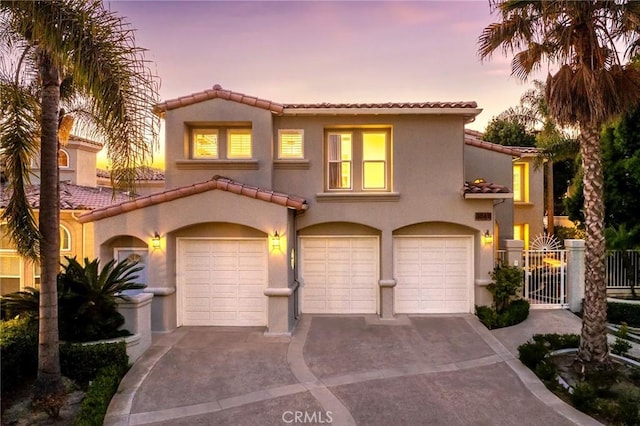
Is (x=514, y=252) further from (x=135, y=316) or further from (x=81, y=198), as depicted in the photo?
(x=81, y=198)

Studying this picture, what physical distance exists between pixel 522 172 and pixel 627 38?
11866 millimetres

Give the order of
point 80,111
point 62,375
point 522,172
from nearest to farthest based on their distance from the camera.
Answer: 1. point 62,375
2. point 80,111
3. point 522,172

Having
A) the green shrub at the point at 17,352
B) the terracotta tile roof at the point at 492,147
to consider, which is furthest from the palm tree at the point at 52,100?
the terracotta tile roof at the point at 492,147

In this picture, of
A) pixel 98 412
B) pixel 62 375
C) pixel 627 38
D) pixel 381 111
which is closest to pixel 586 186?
pixel 627 38

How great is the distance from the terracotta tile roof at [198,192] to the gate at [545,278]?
8.02 m

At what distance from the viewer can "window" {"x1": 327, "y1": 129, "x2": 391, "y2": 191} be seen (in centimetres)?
1232

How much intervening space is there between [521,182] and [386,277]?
12.0 meters

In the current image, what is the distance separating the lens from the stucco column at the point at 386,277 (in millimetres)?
11641

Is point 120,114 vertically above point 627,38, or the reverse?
point 627,38

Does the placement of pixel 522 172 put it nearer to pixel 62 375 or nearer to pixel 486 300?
pixel 486 300

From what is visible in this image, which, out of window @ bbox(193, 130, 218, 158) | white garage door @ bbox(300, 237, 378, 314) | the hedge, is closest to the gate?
white garage door @ bbox(300, 237, 378, 314)

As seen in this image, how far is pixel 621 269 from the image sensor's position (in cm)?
1399

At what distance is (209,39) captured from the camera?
13773mm

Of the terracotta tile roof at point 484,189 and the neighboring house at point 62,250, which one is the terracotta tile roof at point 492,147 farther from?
the neighboring house at point 62,250
